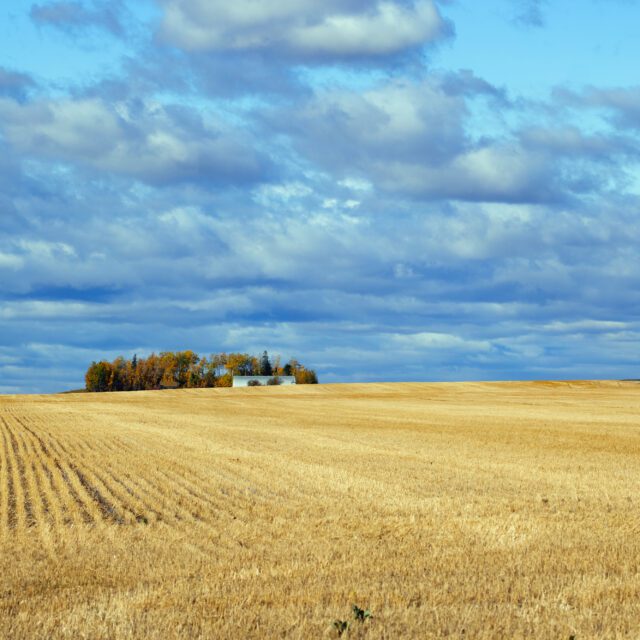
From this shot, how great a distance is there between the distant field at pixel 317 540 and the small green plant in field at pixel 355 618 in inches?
3.6

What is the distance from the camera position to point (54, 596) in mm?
9992

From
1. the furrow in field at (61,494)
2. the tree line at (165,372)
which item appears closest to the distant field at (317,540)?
the furrow in field at (61,494)

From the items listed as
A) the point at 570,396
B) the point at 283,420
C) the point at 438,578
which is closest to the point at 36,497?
the point at 438,578

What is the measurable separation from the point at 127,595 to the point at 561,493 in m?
11.3

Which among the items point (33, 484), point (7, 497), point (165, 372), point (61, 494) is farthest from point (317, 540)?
point (165, 372)

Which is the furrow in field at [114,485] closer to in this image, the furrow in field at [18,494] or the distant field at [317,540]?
the distant field at [317,540]

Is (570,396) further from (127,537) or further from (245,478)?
(127,537)

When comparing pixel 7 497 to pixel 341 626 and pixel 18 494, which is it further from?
pixel 341 626

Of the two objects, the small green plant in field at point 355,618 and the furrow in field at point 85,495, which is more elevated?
the furrow in field at point 85,495

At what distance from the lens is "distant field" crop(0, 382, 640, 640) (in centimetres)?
895

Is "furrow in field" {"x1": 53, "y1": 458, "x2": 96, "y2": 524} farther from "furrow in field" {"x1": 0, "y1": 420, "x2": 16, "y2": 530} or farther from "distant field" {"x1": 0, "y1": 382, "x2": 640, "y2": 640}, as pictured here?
"furrow in field" {"x1": 0, "y1": 420, "x2": 16, "y2": 530}

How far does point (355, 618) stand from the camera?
874cm

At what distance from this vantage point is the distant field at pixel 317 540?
8.95 metres

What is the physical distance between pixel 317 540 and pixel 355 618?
439 cm
